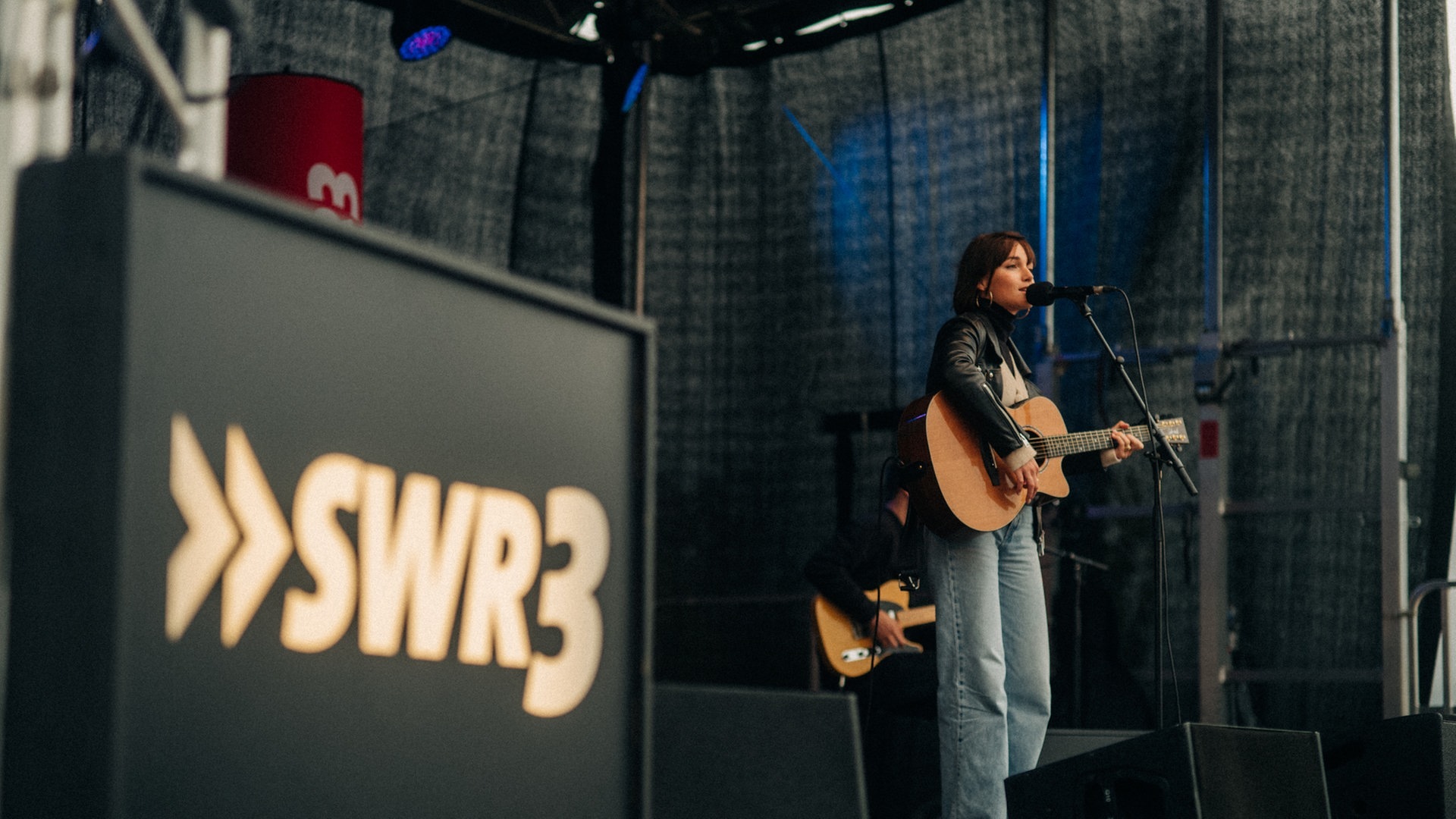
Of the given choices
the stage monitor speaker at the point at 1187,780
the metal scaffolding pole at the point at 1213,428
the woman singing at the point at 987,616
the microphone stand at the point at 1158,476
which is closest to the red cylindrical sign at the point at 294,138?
the woman singing at the point at 987,616

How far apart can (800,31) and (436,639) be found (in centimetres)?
483

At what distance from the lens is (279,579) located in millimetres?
650

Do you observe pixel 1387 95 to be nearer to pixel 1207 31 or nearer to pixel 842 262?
pixel 1207 31

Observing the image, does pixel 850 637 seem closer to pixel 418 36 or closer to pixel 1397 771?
pixel 1397 771

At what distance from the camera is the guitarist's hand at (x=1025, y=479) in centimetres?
281

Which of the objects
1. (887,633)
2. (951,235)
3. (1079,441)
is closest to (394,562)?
(1079,441)

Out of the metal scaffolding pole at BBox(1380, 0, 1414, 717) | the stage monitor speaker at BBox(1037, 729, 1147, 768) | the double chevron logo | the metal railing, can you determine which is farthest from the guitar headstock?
the double chevron logo

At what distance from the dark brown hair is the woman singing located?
6 centimetres

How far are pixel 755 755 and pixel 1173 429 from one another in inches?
86.0

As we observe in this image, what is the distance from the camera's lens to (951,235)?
16.1 feet

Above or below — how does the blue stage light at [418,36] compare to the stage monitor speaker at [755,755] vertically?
above

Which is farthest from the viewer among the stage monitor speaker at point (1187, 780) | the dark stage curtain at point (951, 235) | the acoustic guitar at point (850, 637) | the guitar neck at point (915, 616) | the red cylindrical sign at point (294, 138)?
the guitar neck at point (915, 616)

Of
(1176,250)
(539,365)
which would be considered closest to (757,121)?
(1176,250)

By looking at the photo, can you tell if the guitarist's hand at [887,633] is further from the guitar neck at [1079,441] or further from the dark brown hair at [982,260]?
the dark brown hair at [982,260]
